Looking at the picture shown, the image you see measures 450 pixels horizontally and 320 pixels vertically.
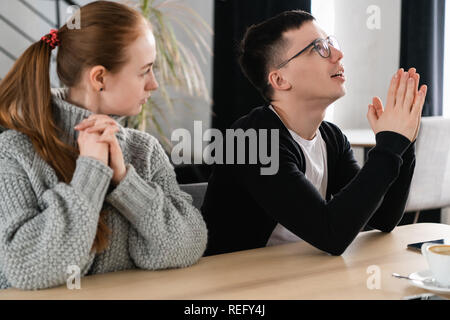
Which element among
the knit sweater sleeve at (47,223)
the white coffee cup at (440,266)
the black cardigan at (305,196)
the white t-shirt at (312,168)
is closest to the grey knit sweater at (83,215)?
the knit sweater sleeve at (47,223)

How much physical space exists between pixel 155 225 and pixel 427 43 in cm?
325

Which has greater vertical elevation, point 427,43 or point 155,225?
point 427,43

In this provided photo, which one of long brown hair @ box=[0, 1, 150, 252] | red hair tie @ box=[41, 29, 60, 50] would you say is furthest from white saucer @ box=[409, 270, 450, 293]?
red hair tie @ box=[41, 29, 60, 50]

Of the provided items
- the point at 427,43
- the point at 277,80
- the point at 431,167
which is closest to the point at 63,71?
the point at 277,80

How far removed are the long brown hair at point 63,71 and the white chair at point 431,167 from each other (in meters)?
2.00

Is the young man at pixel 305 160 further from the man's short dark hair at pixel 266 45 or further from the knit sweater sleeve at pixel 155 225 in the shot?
the knit sweater sleeve at pixel 155 225

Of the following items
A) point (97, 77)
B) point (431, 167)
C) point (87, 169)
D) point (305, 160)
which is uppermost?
point (97, 77)

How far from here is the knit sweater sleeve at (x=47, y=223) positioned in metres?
0.92

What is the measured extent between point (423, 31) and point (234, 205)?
288cm

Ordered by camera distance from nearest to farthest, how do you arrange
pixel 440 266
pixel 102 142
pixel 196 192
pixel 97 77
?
pixel 440 266 → pixel 102 142 → pixel 97 77 → pixel 196 192

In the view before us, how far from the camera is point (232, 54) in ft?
13.1

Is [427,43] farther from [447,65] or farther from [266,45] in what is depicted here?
[266,45]

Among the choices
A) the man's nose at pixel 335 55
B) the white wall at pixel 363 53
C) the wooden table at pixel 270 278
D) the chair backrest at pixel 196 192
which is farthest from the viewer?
the white wall at pixel 363 53

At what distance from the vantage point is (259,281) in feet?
3.15
